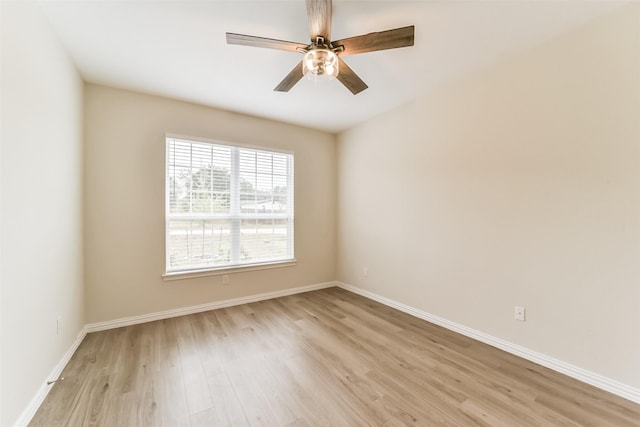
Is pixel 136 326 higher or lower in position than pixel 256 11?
lower

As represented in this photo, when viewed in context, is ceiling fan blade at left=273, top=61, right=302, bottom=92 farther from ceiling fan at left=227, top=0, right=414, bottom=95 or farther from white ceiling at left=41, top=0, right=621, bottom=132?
white ceiling at left=41, top=0, right=621, bottom=132

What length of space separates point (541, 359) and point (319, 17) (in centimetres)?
306

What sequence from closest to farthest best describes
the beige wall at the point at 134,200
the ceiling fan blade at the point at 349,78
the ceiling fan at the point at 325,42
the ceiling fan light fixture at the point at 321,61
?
the ceiling fan at the point at 325,42
the ceiling fan light fixture at the point at 321,61
the ceiling fan blade at the point at 349,78
the beige wall at the point at 134,200

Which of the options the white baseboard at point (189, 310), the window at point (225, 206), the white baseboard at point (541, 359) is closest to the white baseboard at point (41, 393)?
the white baseboard at point (189, 310)

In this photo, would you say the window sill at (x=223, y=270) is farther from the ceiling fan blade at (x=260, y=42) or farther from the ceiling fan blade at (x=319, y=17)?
the ceiling fan blade at (x=319, y=17)

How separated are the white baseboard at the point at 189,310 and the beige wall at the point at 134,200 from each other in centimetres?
5

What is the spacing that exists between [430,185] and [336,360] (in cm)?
211

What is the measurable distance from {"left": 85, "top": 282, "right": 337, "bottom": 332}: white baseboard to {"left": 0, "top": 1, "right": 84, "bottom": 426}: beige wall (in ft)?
1.32

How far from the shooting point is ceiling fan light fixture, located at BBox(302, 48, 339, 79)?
1.72m

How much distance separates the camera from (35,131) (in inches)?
66.1

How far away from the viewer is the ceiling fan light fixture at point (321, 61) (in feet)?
5.63

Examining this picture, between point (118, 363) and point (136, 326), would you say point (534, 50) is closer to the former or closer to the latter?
point (118, 363)

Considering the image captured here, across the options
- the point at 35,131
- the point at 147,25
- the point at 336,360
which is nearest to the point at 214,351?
the point at 336,360

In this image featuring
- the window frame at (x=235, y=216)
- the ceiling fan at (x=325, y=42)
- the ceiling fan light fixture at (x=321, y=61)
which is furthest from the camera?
the window frame at (x=235, y=216)
